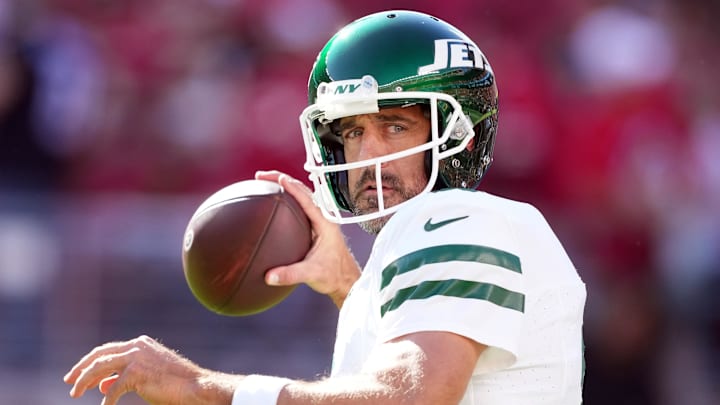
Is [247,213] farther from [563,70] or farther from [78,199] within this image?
[563,70]

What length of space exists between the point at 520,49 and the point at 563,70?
1.02 feet

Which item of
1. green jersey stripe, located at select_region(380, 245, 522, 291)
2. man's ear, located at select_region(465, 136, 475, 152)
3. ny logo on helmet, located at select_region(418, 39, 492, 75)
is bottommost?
green jersey stripe, located at select_region(380, 245, 522, 291)

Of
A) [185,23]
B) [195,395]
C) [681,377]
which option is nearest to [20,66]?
[185,23]

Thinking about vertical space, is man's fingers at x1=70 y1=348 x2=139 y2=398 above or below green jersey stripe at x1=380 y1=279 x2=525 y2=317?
below

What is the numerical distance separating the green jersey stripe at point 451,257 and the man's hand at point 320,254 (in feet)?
2.52

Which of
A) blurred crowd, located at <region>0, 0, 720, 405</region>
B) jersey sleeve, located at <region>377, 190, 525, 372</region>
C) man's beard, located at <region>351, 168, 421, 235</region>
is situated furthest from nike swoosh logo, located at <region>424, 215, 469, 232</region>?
blurred crowd, located at <region>0, 0, 720, 405</region>

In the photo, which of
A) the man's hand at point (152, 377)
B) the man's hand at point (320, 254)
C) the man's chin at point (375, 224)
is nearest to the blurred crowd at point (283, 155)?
the man's hand at point (320, 254)

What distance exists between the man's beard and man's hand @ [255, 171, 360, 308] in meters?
0.24

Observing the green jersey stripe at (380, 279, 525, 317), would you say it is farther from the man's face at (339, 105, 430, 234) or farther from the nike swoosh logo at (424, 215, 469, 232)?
the man's face at (339, 105, 430, 234)

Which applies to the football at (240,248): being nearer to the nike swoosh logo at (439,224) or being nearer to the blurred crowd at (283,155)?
the nike swoosh logo at (439,224)

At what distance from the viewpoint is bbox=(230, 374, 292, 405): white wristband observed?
2.48 m

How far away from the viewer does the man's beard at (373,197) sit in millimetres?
3053

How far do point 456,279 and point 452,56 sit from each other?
2.63 feet

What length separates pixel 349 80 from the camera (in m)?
3.01
